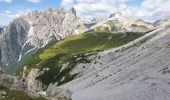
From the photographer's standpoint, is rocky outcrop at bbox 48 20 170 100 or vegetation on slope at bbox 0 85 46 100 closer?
vegetation on slope at bbox 0 85 46 100

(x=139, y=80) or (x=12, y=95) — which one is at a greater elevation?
(x=12, y=95)

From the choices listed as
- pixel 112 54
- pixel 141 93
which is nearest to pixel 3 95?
pixel 141 93

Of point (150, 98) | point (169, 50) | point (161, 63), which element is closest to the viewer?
point (150, 98)

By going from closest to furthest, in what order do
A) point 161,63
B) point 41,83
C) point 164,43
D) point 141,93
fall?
1. point 141,93
2. point 161,63
3. point 164,43
4. point 41,83

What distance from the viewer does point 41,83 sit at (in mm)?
184250

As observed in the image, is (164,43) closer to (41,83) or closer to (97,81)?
(97,81)

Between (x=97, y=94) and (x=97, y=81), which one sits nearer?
(x=97, y=94)

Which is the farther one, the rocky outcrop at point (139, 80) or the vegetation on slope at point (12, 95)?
the rocky outcrop at point (139, 80)

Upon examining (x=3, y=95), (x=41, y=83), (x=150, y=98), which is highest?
(x=3, y=95)

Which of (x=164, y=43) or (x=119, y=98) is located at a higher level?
(x=164, y=43)

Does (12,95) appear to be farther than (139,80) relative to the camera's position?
No

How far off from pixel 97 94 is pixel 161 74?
47.5ft

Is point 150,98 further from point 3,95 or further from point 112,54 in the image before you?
point 112,54

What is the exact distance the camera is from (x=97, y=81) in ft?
330
